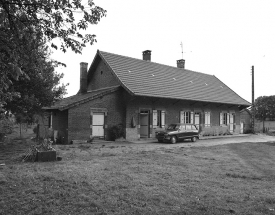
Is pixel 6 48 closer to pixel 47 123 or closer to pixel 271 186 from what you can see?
pixel 271 186

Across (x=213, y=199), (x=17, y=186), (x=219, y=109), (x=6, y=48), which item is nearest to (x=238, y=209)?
(x=213, y=199)

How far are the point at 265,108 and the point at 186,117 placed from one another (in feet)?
135

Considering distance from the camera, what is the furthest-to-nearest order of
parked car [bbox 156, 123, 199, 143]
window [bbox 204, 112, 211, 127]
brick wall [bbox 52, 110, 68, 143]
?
window [bbox 204, 112, 211, 127]
parked car [bbox 156, 123, 199, 143]
brick wall [bbox 52, 110, 68, 143]

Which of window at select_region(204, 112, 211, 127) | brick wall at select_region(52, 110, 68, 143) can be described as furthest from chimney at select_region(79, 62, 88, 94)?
window at select_region(204, 112, 211, 127)

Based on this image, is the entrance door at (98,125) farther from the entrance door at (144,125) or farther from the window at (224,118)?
the window at (224,118)

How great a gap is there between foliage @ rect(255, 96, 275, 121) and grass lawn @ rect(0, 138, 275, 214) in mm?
54179

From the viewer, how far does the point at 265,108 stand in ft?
190

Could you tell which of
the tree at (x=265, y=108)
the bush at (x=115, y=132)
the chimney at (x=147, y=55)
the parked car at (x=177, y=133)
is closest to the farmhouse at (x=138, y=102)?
the chimney at (x=147, y=55)

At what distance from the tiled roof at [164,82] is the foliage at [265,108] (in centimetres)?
3111

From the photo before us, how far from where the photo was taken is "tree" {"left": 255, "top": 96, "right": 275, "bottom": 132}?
188 ft

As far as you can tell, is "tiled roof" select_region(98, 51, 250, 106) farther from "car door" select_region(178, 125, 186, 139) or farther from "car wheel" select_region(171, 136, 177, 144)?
"car wheel" select_region(171, 136, 177, 144)

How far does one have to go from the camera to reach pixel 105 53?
2348 cm

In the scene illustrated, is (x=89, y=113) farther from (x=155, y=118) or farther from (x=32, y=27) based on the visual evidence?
(x=32, y=27)

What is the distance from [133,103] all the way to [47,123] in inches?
350
